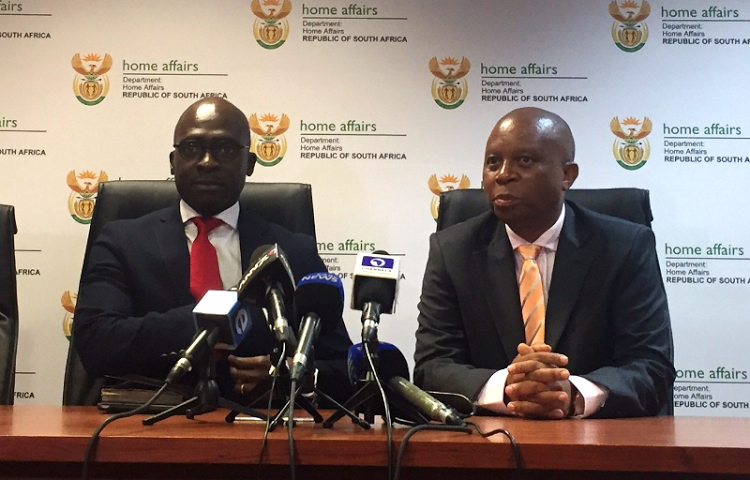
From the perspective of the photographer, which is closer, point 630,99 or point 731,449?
point 731,449

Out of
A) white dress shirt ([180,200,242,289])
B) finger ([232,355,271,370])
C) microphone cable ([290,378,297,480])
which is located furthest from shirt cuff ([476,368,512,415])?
white dress shirt ([180,200,242,289])

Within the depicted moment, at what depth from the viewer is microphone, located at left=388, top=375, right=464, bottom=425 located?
1188mm

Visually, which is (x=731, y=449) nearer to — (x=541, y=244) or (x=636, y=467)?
(x=636, y=467)

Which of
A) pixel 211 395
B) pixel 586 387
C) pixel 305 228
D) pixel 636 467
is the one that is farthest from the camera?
pixel 305 228

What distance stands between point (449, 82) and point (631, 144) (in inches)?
29.0

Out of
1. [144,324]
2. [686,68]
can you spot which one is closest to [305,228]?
[144,324]

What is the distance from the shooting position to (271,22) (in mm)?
2941

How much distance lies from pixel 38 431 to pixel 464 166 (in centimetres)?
205

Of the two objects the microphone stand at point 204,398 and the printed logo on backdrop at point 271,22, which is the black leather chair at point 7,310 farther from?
the printed logo on backdrop at point 271,22

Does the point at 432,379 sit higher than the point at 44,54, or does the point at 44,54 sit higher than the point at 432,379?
the point at 44,54

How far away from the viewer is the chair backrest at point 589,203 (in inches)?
86.2

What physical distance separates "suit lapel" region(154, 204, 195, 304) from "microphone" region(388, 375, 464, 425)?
0.92 metres

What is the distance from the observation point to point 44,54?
2.94 meters

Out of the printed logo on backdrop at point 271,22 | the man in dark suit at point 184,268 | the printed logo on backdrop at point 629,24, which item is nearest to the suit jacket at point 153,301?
the man in dark suit at point 184,268
